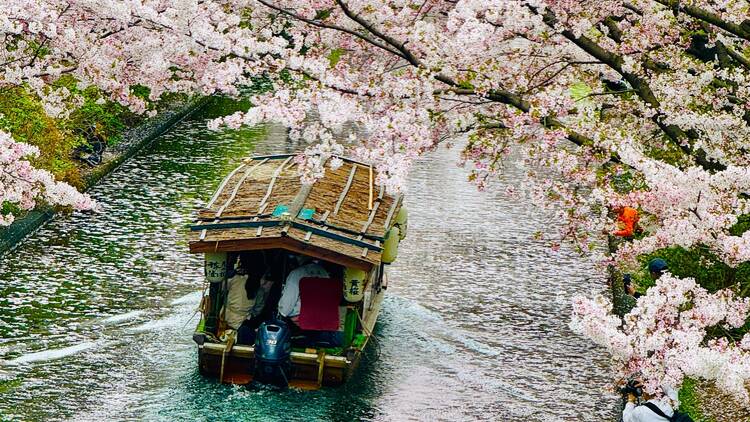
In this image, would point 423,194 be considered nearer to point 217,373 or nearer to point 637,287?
point 637,287

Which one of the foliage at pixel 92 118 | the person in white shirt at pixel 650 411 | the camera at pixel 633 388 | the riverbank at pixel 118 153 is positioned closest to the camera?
the person in white shirt at pixel 650 411

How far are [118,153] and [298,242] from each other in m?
14.8

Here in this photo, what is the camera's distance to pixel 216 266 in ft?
48.4

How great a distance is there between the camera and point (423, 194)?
86.1 feet

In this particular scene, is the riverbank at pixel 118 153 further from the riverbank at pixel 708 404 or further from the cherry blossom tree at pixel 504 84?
the riverbank at pixel 708 404

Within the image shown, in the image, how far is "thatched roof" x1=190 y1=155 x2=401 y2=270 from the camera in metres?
14.2

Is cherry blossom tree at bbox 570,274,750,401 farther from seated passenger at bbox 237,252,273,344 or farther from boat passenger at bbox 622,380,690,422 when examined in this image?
seated passenger at bbox 237,252,273,344

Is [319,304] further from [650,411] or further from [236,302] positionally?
[650,411]

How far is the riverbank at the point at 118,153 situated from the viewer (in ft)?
68.2

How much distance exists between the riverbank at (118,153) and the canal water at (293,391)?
0.28 m

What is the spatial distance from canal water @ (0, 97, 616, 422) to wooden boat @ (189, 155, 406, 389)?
13.7 inches

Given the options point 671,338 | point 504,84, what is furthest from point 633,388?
point 504,84

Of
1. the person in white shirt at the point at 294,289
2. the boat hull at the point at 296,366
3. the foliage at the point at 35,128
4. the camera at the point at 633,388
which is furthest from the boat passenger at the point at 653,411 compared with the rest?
the foliage at the point at 35,128

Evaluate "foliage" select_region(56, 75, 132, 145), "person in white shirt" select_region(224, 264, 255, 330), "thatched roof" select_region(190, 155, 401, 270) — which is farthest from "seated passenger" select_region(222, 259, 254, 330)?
"foliage" select_region(56, 75, 132, 145)
